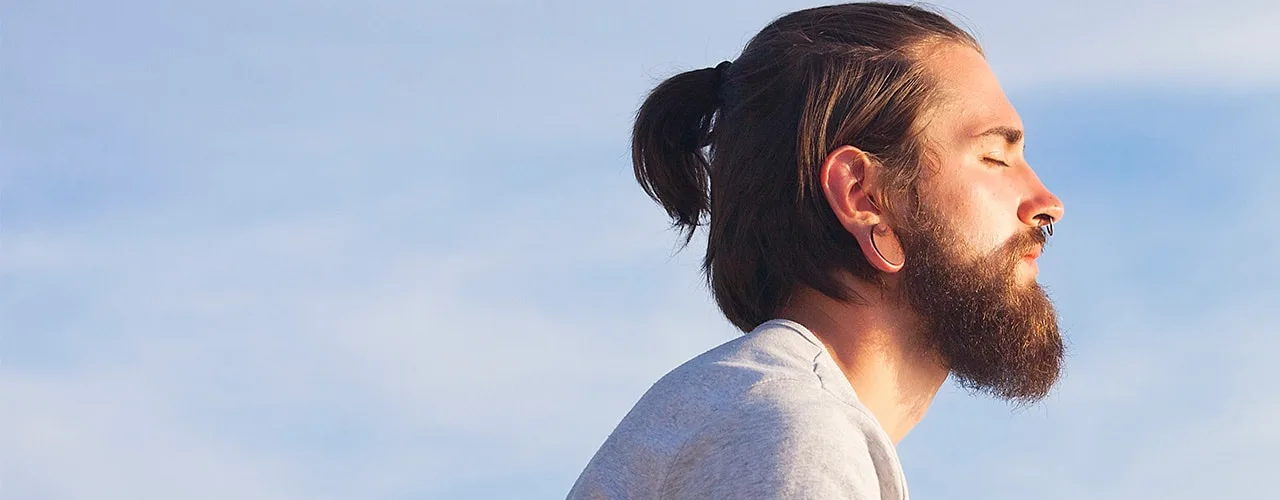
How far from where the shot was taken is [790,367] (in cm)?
390

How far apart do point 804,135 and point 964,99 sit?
1.94 feet

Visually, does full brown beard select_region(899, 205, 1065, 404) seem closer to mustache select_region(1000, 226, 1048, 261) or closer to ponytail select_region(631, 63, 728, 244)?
mustache select_region(1000, 226, 1048, 261)

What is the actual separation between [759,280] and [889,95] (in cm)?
75

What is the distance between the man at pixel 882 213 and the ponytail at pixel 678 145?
0.23 meters

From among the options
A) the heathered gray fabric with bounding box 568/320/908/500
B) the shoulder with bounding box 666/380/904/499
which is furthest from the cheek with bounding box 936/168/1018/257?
the shoulder with bounding box 666/380/904/499

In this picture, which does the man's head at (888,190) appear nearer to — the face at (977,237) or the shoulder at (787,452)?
the face at (977,237)

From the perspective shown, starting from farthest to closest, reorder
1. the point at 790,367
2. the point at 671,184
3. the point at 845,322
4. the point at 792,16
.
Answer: the point at 671,184 < the point at 792,16 < the point at 845,322 < the point at 790,367

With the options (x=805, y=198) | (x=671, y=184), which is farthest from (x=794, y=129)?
(x=671, y=184)

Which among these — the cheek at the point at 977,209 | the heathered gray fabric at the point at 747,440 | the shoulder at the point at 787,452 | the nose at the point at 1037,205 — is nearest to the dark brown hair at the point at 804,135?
the cheek at the point at 977,209

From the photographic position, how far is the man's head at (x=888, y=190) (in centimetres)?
468

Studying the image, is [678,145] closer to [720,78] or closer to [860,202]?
[720,78]

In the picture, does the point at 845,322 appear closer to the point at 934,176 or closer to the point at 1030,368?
the point at 934,176

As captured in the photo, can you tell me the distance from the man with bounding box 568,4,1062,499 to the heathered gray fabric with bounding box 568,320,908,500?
0.91ft

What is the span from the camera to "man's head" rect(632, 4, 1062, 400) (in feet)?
15.3
